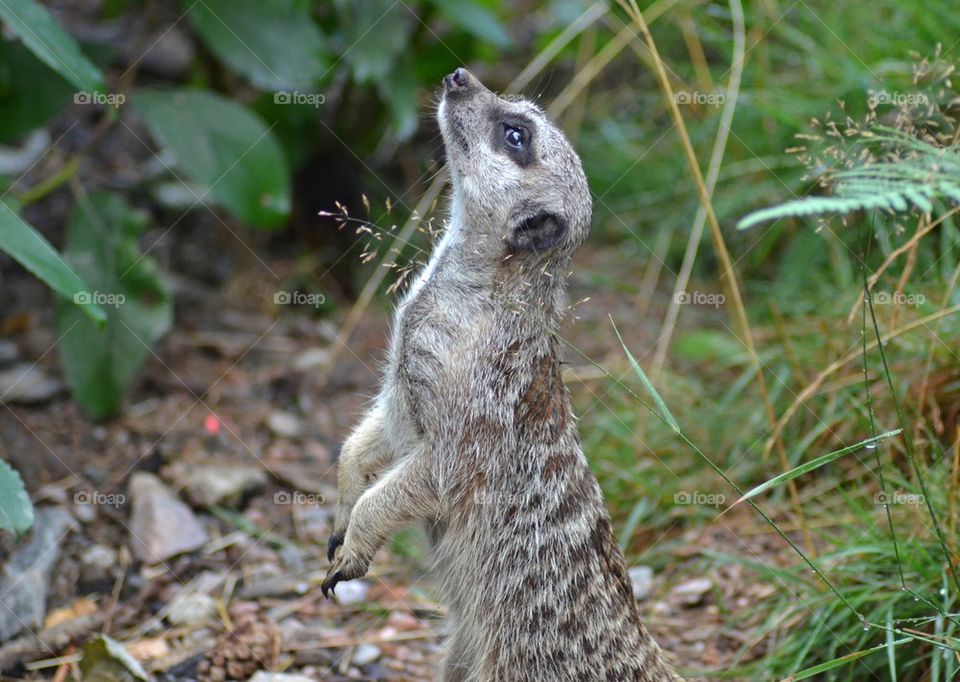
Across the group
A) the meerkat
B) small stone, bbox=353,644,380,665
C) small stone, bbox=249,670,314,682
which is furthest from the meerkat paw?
small stone, bbox=353,644,380,665

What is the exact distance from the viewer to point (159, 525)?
421cm

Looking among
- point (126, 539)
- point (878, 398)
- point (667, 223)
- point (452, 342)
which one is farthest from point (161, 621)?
point (667, 223)

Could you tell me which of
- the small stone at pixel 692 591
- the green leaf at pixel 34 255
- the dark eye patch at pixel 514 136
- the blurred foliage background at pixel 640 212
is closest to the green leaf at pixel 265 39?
the blurred foliage background at pixel 640 212

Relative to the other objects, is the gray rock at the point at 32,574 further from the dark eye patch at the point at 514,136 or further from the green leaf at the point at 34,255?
the dark eye patch at the point at 514,136

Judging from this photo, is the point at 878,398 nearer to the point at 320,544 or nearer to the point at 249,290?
the point at 320,544

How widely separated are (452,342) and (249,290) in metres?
3.13

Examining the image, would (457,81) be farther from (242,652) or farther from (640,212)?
(640,212)

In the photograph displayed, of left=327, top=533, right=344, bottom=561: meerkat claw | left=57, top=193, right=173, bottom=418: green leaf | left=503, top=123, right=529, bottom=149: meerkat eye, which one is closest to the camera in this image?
left=503, top=123, right=529, bottom=149: meerkat eye

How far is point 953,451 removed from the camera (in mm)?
3590

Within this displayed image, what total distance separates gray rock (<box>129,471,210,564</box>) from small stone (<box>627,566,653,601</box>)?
5.72ft

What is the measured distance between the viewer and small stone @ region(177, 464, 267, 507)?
176 inches

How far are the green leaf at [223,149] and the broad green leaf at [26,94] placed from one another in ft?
1.14

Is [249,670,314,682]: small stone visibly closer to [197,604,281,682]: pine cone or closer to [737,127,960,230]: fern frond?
[197,604,281,682]: pine cone

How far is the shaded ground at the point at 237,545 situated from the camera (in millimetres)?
3750
